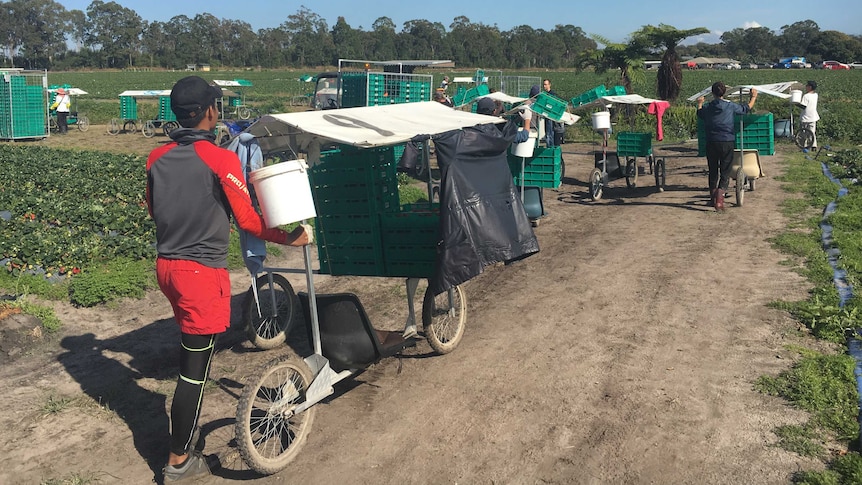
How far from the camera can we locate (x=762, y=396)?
5480mm

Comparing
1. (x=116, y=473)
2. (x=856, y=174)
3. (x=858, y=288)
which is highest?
(x=856, y=174)

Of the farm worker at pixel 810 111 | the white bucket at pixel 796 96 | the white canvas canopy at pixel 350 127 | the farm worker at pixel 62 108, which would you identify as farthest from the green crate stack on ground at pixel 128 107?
the white canvas canopy at pixel 350 127

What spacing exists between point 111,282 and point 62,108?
21694 mm

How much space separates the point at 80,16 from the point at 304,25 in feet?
167

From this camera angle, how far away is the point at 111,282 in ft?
27.6

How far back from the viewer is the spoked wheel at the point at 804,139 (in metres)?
20.2

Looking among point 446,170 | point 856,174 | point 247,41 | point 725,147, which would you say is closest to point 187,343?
point 446,170

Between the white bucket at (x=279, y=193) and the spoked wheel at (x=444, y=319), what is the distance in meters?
2.19

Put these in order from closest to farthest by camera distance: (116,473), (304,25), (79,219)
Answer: (116,473) → (79,219) → (304,25)

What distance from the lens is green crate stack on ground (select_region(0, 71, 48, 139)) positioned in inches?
969

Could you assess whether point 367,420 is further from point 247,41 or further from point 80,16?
point 80,16

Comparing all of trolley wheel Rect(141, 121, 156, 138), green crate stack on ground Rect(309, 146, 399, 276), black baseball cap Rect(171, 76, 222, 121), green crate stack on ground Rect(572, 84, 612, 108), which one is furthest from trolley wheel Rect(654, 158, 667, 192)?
trolley wheel Rect(141, 121, 156, 138)

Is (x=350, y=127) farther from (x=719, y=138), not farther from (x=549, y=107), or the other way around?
(x=719, y=138)

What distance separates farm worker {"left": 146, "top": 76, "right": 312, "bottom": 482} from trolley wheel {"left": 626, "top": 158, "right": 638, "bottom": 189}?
38.3ft
